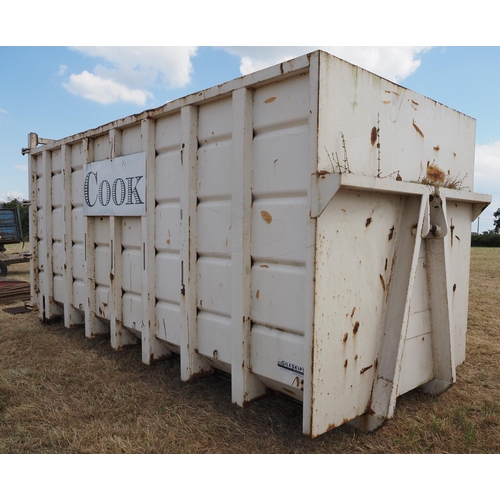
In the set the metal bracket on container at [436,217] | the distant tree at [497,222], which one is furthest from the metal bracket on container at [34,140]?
the distant tree at [497,222]

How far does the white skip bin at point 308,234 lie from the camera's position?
2.74 metres

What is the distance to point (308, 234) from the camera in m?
2.68

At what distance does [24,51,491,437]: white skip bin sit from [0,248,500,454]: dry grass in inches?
6.7

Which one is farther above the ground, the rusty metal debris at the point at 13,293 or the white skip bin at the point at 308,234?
the white skip bin at the point at 308,234

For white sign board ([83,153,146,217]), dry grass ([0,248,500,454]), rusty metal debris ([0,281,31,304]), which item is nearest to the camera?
dry grass ([0,248,500,454])

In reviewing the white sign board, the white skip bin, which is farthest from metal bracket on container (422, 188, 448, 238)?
the white sign board

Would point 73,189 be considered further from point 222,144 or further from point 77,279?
point 222,144

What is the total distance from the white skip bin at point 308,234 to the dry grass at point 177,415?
0.17m

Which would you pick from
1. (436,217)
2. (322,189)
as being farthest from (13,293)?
(436,217)

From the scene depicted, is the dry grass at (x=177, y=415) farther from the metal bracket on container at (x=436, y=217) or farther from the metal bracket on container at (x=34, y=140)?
the metal bracket on container at (x=34, y=140)

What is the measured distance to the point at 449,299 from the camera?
3553mm

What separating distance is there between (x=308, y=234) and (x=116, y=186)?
2670mm

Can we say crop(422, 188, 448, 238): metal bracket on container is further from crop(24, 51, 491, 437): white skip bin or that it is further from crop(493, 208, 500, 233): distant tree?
crop(493, 208, 500, 233): distant tree

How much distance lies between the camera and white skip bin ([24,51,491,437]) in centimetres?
274
